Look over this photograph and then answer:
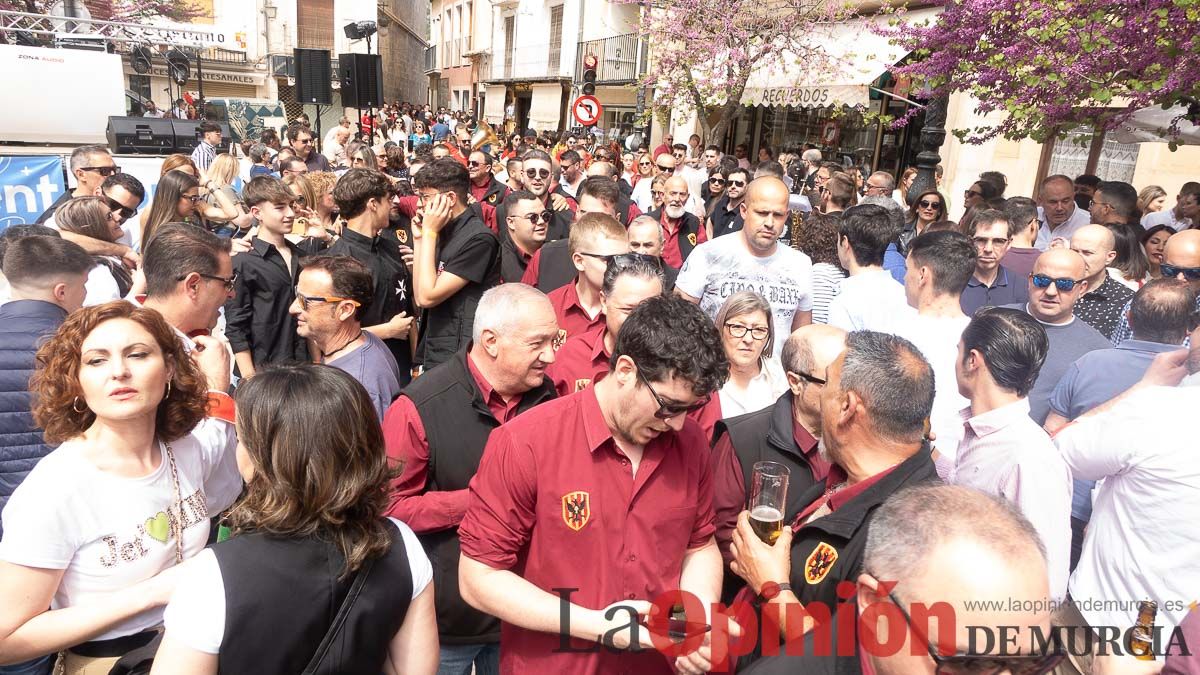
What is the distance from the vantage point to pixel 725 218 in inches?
325

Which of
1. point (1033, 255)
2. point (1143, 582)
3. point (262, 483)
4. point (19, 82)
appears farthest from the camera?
point (19, 82)

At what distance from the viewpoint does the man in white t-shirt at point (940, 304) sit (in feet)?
11.3

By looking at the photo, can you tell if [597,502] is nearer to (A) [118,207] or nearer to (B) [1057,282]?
(B) [1057,282]

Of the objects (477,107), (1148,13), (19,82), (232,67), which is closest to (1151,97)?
(1148,13)

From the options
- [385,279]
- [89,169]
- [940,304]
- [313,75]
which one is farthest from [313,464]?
[313,75]

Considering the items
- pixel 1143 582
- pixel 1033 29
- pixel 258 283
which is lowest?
pixel 1143 582

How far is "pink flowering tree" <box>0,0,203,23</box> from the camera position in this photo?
93.8 feet

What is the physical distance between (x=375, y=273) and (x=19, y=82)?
49.2ft

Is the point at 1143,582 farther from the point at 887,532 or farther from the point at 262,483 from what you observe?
the point at 262,483

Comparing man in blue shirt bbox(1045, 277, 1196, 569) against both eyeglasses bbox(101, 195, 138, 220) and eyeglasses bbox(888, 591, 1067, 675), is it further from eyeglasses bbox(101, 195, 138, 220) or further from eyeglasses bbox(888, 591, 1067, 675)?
eyeglasses bbox(101, 195, 138, 220)

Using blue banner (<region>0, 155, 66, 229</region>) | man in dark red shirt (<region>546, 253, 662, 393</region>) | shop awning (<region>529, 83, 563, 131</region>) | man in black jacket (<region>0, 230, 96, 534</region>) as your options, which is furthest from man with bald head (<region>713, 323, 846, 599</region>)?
shop awning (<region>529, 83, 563, 131</region>)

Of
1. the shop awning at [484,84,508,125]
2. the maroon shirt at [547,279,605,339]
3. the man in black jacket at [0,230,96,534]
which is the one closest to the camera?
the man in black jacket at [0,230,96,534]

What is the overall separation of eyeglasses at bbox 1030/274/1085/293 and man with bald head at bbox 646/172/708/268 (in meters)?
3.16

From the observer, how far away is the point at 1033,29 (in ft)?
20.6
